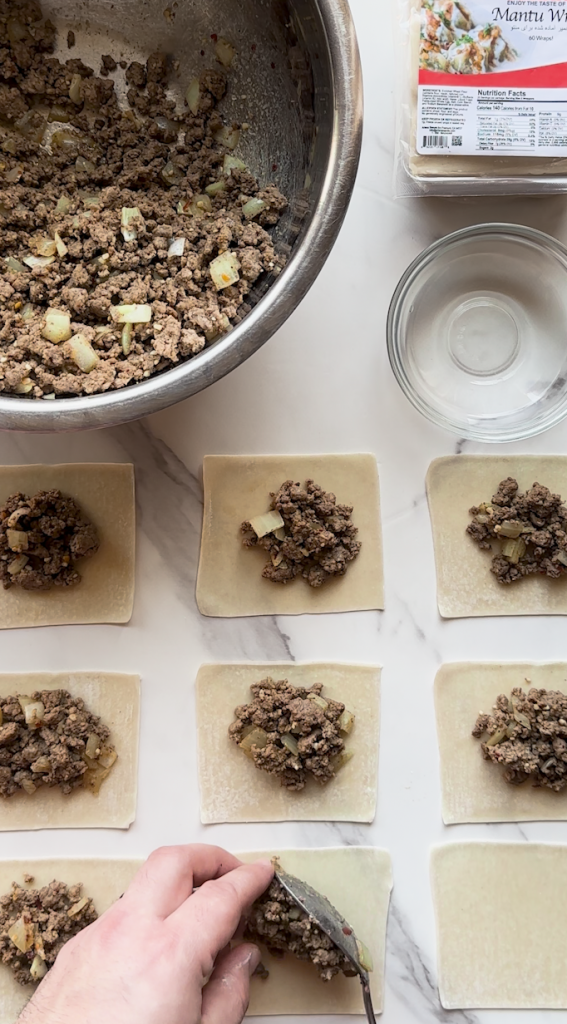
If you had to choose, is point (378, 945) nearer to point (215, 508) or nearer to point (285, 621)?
point (285, 621)

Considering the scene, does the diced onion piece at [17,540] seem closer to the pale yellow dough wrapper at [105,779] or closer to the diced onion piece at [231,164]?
the pale yellow dough wrapper at [105,779]

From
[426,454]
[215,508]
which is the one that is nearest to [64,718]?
[215,508]

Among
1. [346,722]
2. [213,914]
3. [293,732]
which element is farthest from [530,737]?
[213,914]

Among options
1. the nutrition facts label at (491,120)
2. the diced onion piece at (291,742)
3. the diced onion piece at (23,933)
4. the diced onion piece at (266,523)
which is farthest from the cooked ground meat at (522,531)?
the diced onion piece at (23,933)

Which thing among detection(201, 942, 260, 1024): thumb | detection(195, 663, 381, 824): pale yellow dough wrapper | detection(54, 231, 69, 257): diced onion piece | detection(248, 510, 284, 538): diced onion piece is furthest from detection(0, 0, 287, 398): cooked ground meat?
detection(201, 942, 260, 1024): thumb

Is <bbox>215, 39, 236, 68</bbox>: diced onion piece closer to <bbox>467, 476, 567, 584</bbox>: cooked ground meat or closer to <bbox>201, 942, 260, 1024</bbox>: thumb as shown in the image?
<bbox>467, 476, 567, 584</bbox>: cooked ground meat

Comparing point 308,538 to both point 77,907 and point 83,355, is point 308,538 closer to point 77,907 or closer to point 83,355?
point 83,355
